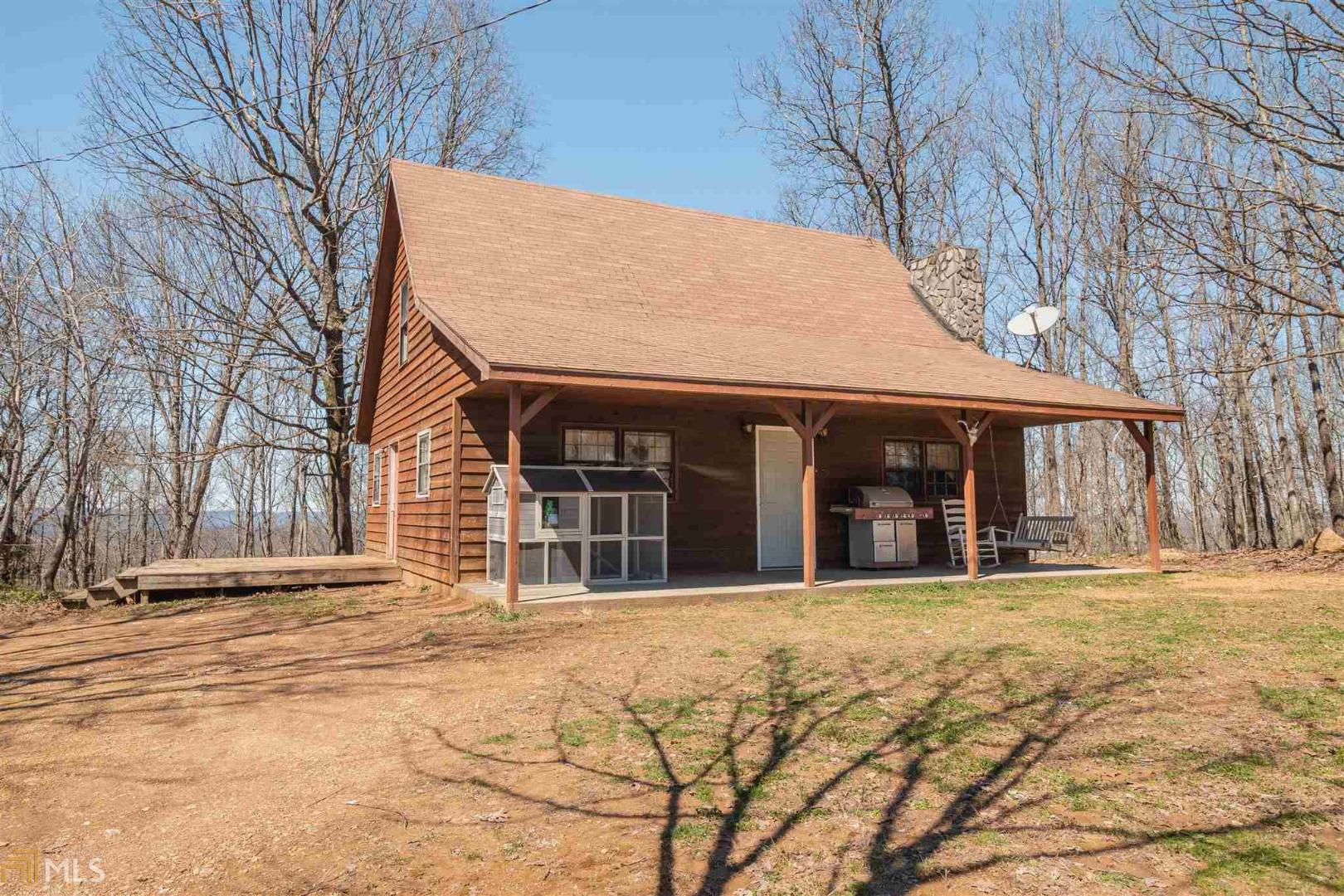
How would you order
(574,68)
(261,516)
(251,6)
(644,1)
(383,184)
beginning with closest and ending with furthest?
(644,1), (574,68), (251,6), (383,184), (261,516)

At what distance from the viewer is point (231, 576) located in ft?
34.9

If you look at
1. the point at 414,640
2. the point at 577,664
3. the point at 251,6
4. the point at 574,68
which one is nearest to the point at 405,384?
the point at 574,68

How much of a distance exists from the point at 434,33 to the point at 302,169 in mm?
4525

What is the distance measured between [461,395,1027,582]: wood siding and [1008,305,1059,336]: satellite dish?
1.89 metres

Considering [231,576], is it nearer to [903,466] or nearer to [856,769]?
[856,769]

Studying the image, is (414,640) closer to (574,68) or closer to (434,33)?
(574,68)

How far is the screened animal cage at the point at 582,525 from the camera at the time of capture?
885cm

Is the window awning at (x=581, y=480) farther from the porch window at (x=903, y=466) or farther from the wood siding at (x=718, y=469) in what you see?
the porch window at (x=903, y=466)

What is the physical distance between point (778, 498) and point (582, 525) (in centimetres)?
374

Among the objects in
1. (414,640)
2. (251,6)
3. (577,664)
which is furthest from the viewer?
(251,6)

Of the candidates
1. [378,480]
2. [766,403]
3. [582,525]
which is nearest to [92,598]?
[378,480]

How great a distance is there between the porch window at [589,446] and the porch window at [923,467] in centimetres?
447

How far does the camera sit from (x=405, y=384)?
12.4m

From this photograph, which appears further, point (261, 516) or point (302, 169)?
point (261, 516)
